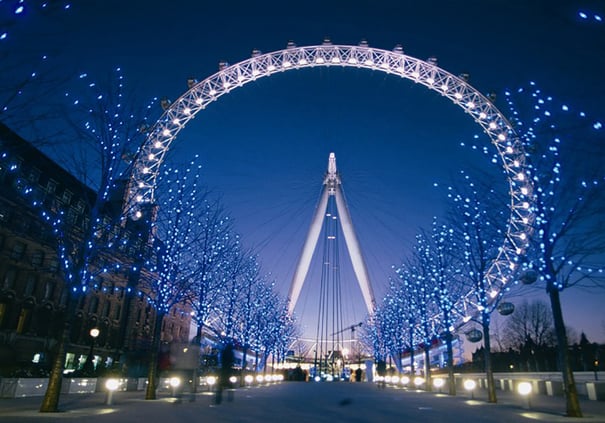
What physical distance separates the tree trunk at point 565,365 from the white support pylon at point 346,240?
53.4 meters

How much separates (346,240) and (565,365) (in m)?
56.1

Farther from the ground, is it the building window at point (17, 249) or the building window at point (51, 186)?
the building window at point (51, 186)

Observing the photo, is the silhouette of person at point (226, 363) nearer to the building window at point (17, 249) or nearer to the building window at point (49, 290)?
the building window at point (17, 249)

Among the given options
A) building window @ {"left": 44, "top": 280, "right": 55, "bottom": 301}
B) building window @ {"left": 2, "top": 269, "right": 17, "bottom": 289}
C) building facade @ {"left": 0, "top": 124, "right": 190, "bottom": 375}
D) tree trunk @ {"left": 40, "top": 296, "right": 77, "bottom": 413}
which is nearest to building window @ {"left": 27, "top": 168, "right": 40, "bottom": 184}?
building facade @ {"left": 0, "top": 124, "right": 190, "bottom": 375}

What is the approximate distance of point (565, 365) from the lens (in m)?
16.5

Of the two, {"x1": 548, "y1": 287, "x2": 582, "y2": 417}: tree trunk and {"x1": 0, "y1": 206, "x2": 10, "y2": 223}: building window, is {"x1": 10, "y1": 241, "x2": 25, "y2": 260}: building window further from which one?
{"x1": 548, "y1": 287, "x2": 582, "y2": 417}: tree trunk

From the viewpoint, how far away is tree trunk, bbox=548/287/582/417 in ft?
50.4

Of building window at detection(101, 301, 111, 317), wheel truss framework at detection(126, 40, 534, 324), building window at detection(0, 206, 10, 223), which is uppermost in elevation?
wheel truss framework at detection(126, 40, 534, 324)

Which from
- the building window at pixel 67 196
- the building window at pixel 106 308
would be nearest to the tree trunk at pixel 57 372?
the building window at pixel 67 196

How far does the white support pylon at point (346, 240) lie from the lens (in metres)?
71.6

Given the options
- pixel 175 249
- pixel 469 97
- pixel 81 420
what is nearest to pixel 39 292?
pixel 175 249

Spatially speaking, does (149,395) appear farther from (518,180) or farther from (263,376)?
(263,376)

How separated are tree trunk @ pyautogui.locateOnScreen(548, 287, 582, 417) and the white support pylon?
2101 inches

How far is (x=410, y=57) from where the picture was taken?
36.6 m
